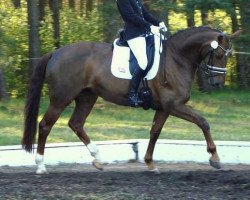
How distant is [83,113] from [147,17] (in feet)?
5.55

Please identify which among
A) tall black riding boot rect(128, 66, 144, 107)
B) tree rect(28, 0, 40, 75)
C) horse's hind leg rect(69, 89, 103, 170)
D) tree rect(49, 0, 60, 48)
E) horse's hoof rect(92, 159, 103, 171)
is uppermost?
tall black riding boot rect(128, 66, 144, 107)

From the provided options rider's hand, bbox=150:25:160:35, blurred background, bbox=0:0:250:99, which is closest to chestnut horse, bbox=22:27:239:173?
rider's hand, bbox=150:25:160:35

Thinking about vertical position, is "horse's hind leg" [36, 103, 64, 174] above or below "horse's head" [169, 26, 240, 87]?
below

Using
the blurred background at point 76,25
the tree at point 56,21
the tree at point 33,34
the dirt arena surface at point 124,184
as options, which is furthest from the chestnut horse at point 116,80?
the tree at point 56,21

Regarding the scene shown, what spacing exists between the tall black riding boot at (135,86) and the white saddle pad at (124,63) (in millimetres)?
111

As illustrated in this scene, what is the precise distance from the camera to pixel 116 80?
8.78m

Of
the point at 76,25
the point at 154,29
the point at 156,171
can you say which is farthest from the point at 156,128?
the point at 76,25

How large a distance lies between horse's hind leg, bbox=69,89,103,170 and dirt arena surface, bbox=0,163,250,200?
0.33 meters

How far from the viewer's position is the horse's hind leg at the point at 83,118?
9125mm

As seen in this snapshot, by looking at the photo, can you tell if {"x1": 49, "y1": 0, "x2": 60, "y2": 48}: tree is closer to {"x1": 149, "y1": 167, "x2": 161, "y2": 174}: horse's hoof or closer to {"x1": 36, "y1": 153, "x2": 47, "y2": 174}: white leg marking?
{"x1": 36, "y1": 153, "x2": 47, "y2": 174}: white leg marking

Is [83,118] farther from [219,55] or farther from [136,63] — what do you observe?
[219,55]

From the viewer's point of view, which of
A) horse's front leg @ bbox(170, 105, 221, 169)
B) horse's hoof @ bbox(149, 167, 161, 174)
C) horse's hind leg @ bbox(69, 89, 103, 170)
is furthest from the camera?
horse's hind leg @ bbox(69, 89, 103, 170)

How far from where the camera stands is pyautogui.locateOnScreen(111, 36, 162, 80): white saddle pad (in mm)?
8656

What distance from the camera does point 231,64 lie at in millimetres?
26156
